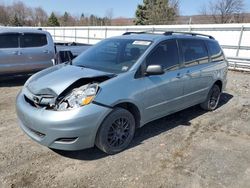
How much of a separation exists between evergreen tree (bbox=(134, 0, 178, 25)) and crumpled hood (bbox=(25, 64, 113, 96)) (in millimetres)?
29725

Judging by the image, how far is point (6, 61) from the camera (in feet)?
25.1

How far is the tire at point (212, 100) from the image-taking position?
5.79 meters

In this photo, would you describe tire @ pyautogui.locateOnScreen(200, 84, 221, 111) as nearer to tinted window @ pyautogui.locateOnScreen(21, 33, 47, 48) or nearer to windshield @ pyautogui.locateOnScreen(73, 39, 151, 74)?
windshield @ pyautogui.locateOnScreen(73, 39, 151, 74)

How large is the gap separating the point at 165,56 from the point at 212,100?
2.14m

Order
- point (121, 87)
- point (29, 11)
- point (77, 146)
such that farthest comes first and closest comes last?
1. point (29, 11)
2. point (121, 87)
3. point (77, 146)

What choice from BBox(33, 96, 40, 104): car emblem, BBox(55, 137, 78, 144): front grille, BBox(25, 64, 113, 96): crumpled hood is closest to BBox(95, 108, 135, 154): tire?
BBox(55, 137, 78, 144): front grille

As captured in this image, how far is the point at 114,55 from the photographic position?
445 cm

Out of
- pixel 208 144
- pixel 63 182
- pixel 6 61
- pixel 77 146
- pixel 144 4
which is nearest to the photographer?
pixel 63 182

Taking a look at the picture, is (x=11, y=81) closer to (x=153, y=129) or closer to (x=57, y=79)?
(x=57, y=79)

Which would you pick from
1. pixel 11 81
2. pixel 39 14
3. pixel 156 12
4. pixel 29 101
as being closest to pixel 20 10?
pixel 39 14

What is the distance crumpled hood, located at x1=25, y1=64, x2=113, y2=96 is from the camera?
355 cm

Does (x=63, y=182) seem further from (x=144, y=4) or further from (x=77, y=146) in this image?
(x=144, y=4)

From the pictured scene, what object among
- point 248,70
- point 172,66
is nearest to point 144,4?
point 248,70

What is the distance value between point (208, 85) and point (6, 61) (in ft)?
18.7
